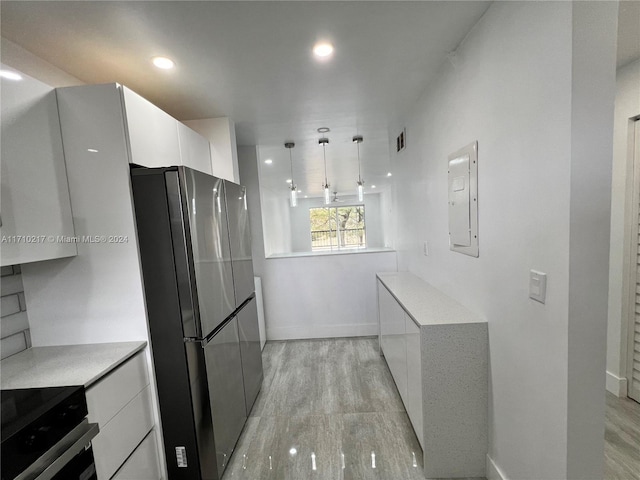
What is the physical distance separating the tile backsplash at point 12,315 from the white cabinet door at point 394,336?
224cm

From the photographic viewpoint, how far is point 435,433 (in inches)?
64.4

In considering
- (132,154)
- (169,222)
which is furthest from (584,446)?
(132,154)

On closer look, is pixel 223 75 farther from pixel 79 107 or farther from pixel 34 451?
pixel 34 451

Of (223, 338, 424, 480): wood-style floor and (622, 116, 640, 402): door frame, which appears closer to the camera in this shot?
(223, 338, 424, 480): wood-style floor

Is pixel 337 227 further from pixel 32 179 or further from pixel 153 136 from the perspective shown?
pixel 32 179

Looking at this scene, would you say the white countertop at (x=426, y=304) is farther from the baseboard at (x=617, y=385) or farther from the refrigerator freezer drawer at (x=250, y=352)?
Result: the baseboard at (x=617, y=385)

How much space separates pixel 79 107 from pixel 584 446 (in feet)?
8.74

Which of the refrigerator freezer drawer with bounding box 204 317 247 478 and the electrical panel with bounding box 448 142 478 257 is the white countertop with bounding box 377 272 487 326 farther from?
the refrigerator freezer drawer with bounding box 204 317 247 478

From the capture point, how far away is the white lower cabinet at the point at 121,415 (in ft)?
3.87

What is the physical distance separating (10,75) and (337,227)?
10.6 meters

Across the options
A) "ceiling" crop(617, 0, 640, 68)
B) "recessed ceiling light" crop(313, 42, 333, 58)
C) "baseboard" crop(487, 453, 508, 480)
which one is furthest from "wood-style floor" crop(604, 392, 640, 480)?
"recessed ceiling light" crop(313, 42, 333, 58)

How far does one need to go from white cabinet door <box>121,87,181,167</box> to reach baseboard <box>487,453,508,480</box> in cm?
254

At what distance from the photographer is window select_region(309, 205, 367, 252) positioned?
37.6 ft

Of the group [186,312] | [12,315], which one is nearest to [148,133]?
[186,312]
